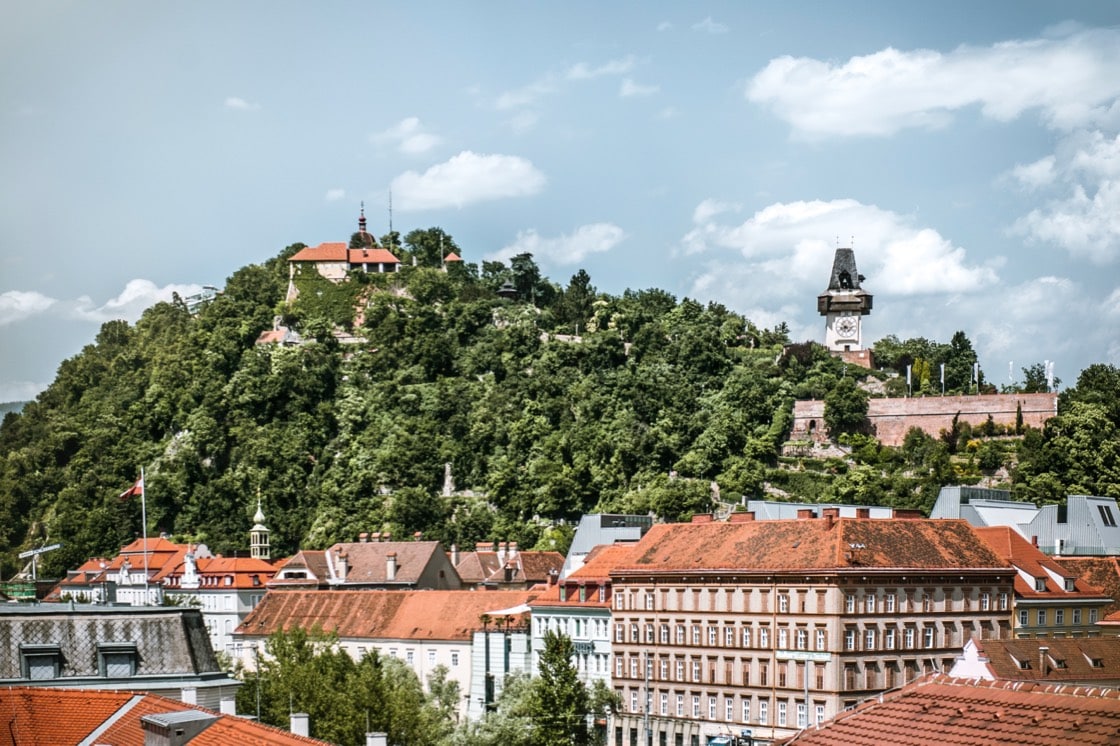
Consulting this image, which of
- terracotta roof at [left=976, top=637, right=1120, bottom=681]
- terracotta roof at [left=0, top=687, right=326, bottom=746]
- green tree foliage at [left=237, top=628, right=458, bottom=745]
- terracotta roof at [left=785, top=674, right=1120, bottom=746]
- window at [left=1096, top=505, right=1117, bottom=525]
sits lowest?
green tree foliage at [left=237, top=628, right=458, bottom=745]

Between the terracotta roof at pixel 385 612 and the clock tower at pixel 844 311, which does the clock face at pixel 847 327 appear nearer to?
the clock tower at pixel 844 311

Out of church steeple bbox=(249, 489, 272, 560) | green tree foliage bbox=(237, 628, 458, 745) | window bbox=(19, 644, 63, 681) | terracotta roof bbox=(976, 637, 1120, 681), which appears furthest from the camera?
church steeple bbox=(249, 489, 272, 560)

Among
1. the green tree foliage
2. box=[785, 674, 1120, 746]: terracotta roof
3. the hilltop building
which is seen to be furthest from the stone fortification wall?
box=[785, 674, 1120, 746]: terracotta roof

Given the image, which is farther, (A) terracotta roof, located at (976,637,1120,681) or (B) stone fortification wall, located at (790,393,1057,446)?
(B) stone fortification wall, located at (790,393,1057,446)

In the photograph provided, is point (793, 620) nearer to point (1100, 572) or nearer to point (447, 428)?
point (1100, 572)

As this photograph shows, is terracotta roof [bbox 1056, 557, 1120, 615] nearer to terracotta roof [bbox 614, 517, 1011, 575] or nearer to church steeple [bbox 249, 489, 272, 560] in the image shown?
terracotta roof [bbox 614, 517, 1011, 575]

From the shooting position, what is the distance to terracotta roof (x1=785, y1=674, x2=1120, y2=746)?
2212cm

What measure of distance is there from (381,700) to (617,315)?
108 meters

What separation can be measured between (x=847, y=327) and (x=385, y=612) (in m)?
78.5

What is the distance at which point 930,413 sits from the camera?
14350 cm

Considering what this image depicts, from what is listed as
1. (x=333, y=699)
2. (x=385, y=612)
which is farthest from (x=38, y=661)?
(x=385, y=612)

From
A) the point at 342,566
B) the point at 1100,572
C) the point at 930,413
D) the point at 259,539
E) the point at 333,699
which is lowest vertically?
the point at 333,699

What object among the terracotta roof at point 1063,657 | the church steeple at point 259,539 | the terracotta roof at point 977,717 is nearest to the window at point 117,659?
the terracotta roof at point 977,717

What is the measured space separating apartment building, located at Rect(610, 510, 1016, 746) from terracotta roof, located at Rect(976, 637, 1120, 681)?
21.4 ft
